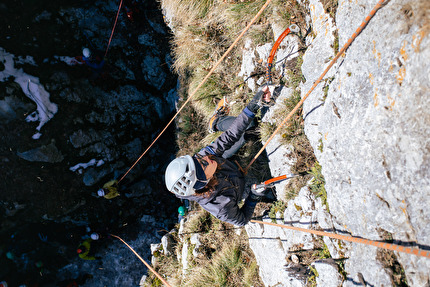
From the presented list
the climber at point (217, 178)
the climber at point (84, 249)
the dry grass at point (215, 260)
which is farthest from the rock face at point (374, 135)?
the climber at point (84, 249)

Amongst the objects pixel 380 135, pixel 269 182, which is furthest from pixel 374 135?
pixel 269 182

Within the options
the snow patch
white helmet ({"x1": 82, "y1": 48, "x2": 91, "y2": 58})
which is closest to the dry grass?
the snow patch

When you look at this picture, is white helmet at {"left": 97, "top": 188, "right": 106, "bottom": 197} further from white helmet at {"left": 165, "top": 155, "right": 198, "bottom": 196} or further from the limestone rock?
the limestone rock

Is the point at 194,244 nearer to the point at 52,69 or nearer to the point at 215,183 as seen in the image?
the point at 215,183

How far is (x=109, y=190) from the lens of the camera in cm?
671

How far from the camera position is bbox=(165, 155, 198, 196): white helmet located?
313cm

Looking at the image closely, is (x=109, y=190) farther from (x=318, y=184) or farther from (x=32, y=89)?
(x=318, y=184)

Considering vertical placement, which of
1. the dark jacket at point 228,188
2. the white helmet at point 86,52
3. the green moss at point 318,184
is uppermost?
the green moss at point 318,184

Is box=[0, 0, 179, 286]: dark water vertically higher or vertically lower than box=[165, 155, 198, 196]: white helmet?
lower

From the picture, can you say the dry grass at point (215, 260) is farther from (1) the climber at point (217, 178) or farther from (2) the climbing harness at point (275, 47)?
(2) the climbing harness at point (275, 47)

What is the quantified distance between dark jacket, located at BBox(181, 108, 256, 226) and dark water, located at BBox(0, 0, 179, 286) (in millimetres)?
3632

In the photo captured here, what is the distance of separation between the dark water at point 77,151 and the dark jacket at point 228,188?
3632mm

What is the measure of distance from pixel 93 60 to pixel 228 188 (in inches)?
206

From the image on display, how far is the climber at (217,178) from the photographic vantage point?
10.4ft
